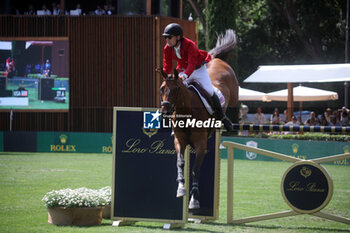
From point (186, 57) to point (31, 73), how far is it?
1730cm

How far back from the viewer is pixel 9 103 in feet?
75.8

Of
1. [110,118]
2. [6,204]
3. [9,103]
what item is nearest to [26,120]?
[9,103]

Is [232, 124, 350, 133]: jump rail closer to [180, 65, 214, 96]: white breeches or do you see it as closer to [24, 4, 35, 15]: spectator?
[180, 65, 214, 96]: white breeches

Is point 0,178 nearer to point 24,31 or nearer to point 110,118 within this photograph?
point 110,118

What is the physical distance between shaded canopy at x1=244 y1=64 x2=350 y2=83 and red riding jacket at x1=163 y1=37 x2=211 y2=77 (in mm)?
A: 11736

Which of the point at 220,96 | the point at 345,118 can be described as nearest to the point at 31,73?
the point at 345,118

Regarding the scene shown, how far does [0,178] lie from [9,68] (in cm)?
1073

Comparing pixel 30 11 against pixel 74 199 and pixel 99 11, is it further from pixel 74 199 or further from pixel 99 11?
pixel 74 199

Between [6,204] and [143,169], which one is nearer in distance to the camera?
[143,169]

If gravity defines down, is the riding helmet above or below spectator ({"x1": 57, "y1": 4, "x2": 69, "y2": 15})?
below

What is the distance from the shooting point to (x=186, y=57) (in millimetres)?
6922

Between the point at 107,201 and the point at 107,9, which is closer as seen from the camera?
the point at 107,201

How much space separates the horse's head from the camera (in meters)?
6.21

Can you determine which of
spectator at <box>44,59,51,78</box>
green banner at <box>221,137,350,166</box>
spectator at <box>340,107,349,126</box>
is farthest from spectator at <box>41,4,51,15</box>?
spectator at <box>340,107,349,126</box>
